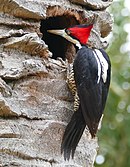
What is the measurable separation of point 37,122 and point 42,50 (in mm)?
313

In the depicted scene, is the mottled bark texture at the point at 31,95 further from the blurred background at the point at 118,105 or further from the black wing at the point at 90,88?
the blurred background at the point at 118,105

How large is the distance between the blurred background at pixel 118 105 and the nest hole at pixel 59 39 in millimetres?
1957

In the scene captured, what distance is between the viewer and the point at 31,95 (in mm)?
2334

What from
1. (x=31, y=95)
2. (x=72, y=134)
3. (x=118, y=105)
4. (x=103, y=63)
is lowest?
(x=118, y=105)

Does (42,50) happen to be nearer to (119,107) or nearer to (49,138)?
(49,138)

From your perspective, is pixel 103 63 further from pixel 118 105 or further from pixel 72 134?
pixel 118 105

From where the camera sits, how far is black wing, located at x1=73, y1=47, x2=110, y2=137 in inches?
93.7

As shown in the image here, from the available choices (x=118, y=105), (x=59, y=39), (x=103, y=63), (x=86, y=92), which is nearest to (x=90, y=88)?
(x=86, y=92)

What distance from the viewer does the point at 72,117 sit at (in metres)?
2.40

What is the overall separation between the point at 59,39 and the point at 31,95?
84cm

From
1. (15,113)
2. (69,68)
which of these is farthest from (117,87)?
(15,113)

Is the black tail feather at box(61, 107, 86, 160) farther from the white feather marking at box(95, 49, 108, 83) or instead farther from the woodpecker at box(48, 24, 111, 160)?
the white feather marking at box(95, 49, 108, 83)

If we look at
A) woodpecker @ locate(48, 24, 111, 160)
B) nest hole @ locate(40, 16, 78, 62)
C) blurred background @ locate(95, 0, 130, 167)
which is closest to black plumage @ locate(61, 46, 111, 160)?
woodpecker @ locate(48, 24, 111, 160)

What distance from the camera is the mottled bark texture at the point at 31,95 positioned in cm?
220
